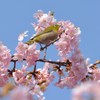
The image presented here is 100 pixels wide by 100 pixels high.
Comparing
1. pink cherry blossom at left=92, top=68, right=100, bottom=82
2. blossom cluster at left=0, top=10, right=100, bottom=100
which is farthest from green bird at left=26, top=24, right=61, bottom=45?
pink cherry blossom at left=92, top=68, right=100, bottom=82

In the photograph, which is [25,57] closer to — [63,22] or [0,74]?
[0,74]

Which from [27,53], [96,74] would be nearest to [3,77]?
[27,53]

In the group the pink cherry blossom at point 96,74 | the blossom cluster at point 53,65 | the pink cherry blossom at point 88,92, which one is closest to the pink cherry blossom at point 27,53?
the blossom cluster at point 53,65

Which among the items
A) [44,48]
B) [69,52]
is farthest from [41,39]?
[69,52]

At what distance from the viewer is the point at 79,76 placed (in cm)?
345

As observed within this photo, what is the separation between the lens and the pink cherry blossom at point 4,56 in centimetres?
346

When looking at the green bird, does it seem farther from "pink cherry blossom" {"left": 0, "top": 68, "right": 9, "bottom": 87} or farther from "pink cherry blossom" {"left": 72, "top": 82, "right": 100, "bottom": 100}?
"pink cherry blossom" {"left": 72, "top": 82, "right": 100, "bottom": 100}

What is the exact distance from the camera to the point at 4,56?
139 inches

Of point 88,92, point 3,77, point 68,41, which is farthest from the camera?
point 68,41

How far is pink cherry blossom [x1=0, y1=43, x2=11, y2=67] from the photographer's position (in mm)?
3465

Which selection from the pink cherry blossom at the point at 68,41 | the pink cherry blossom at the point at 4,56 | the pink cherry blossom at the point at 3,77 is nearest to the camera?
the pink cherry blossom at the point at 3,77

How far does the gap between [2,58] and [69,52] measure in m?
0.69

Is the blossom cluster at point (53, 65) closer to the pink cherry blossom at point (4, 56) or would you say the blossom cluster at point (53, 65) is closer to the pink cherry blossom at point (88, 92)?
the pink cherry blossom at point (4, 56)

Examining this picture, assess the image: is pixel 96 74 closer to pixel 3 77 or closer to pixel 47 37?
pixel 47 37
